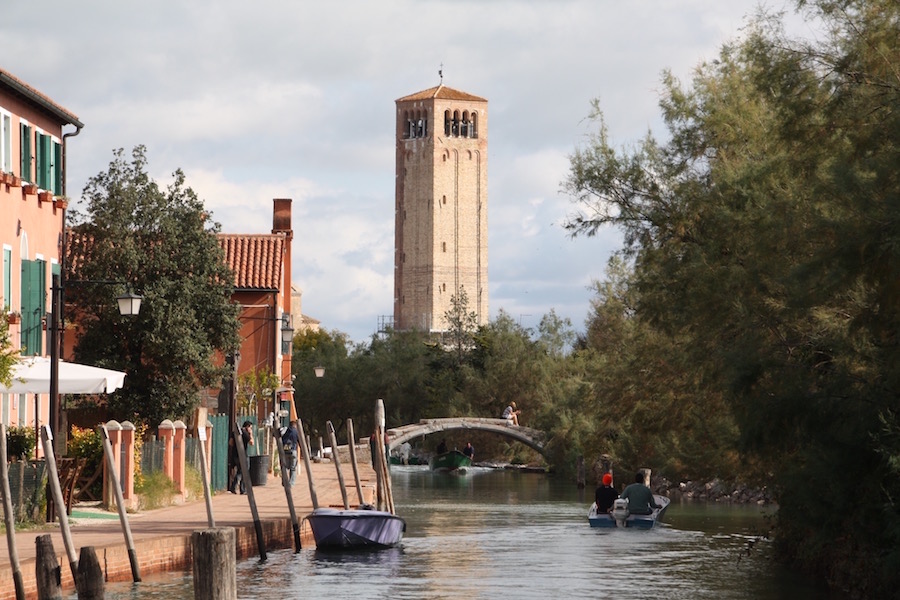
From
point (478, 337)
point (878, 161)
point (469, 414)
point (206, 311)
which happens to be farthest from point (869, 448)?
point (478, 337)

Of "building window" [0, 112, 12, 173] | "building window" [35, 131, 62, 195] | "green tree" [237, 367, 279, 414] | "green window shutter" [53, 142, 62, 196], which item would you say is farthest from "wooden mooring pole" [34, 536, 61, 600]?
"green tree" [237, 367, 279, 414]

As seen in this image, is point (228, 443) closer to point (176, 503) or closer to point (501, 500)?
point (176, 503)

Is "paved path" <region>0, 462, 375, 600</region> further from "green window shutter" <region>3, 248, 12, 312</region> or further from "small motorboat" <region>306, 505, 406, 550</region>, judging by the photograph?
"green window shutter" <region>3, 248, 12, 312</region>

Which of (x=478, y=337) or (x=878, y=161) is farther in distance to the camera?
(x=478, y=337)

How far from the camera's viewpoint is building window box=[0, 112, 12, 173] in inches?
1077

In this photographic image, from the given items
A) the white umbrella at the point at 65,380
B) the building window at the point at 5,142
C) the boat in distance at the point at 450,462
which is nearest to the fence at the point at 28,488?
the white umbrella at the point at 65,380

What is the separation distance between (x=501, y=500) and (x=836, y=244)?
29547 millimetres

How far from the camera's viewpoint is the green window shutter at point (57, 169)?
30844 mm

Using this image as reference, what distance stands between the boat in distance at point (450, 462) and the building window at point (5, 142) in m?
49.3

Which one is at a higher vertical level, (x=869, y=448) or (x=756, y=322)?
(x=756, y=322)

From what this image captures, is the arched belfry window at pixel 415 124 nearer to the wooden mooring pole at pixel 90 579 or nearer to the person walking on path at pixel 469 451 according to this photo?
the person walking on path at pixel 469 451

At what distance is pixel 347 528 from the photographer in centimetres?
2547

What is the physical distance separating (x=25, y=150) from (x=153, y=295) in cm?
859

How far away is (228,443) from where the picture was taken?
33.8 meters
